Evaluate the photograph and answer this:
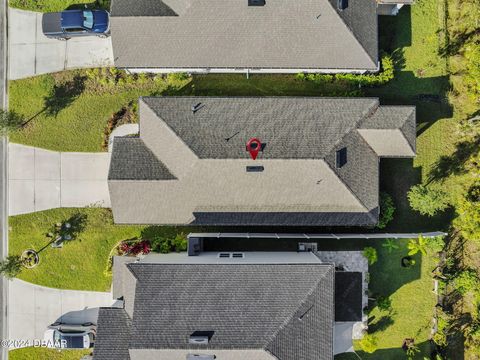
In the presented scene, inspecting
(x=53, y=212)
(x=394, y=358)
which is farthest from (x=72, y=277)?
(x=394, y=358)

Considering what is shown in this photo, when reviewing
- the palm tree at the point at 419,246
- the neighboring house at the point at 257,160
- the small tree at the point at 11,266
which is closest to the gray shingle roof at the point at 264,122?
the neighboring house at the point at 257,160

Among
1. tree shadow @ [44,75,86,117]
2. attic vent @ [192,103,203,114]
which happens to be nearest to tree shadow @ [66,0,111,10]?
tree shadow @ [44,75,86,117]

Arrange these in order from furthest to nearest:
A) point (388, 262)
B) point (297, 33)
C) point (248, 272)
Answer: point (388, 262)
point (297, 33)
point (248, 272)

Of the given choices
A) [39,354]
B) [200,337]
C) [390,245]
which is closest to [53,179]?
[39,354]

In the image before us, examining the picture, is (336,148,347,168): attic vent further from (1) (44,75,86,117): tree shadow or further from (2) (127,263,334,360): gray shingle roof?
(1) (44,75,86,117): tree shadow

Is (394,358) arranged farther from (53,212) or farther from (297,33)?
(53,212)

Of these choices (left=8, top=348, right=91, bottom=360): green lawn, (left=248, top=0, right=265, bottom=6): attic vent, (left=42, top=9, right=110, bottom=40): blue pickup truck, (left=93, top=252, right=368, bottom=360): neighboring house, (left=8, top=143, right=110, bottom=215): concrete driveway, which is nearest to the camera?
(left=93, top=252, right=368, bottom=360): neighboring house
